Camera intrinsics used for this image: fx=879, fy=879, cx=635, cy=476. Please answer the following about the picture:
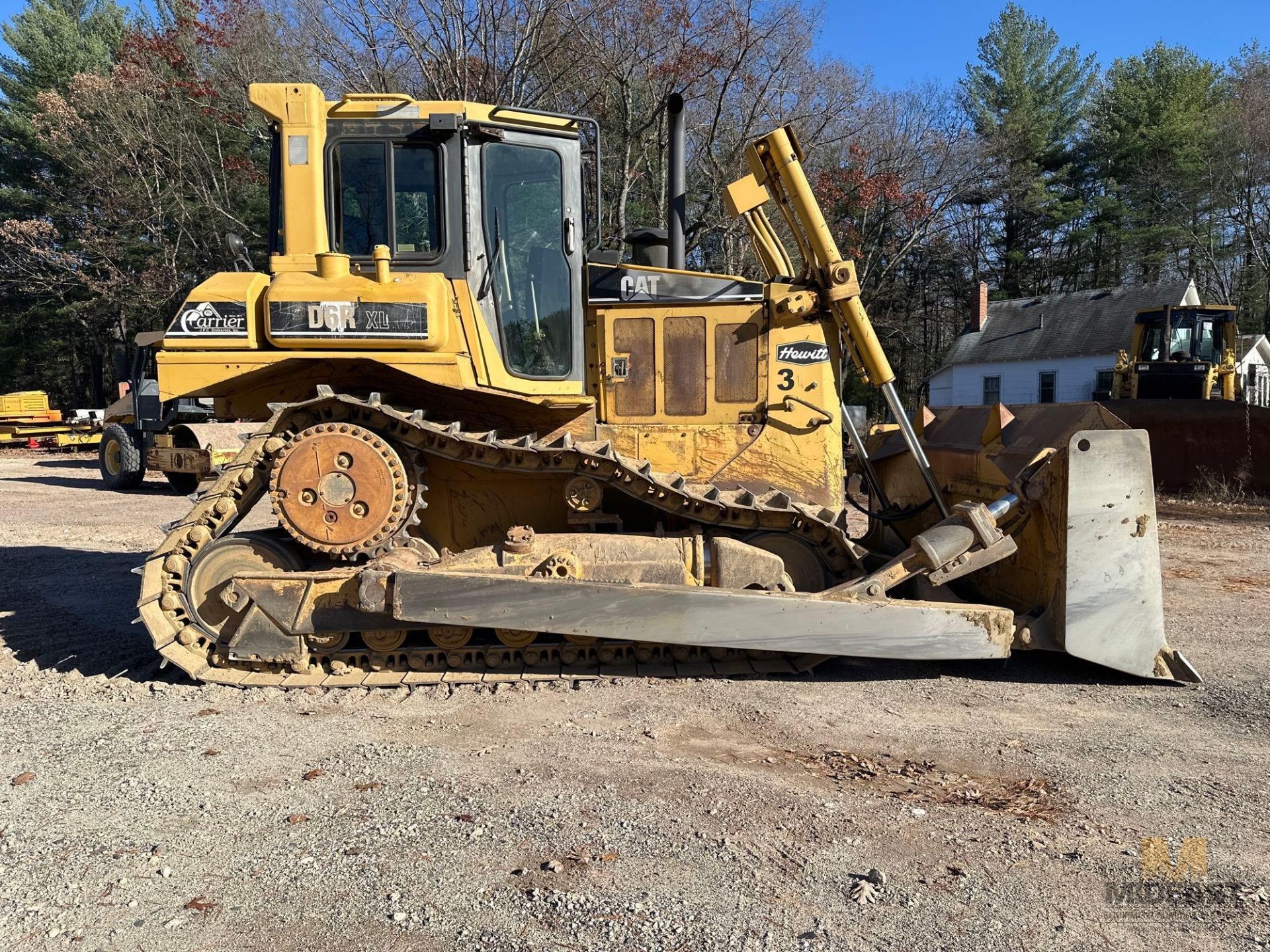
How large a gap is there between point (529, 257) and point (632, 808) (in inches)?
130

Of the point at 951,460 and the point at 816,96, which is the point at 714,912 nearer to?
the point at 951,460

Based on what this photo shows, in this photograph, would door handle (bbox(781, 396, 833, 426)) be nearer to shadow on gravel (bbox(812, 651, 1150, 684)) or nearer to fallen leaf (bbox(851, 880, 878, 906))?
shadow on gravel (bbox(812, 651, 1150, 684))

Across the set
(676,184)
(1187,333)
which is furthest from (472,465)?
(1187,333)

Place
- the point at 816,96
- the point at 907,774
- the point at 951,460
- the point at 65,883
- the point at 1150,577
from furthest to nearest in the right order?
the point at 816,96 → the point at 951,460 → the point at 1150,577 → the point at 907,774 → the point at 65,883

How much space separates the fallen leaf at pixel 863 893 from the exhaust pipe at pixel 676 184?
4.33 meters

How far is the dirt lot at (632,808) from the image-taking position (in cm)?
285

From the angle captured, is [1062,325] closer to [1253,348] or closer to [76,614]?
[1253,348]

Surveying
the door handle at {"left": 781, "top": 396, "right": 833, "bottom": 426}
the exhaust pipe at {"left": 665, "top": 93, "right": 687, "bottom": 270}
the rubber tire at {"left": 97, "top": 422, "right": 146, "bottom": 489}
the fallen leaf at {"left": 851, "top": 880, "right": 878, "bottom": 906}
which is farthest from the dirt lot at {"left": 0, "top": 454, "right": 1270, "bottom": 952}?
the rubber tire at {"left": 97, "top": 422, "right": 146, "bottom": 489}

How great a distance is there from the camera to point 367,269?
5.28 metres

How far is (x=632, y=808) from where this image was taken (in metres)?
3.62

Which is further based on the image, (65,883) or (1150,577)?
(1150,577)

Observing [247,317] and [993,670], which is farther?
[993,670]

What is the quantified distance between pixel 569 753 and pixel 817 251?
3422mm

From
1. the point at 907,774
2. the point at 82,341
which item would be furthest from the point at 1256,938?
Result: the point at 82,341
